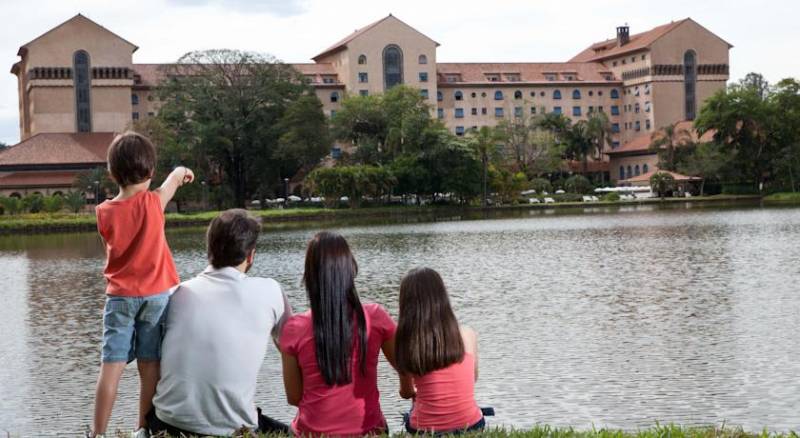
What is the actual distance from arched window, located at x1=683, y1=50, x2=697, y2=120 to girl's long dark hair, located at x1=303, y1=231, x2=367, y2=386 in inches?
3692

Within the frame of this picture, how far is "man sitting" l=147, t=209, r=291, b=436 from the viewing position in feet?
18.2

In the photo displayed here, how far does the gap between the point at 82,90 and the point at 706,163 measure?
4490cm

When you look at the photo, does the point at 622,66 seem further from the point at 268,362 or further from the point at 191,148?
the point at 268,362

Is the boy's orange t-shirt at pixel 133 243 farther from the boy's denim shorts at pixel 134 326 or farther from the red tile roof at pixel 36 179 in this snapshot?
the red tile roof at pixel 36 179

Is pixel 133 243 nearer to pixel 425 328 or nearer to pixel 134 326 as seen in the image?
pixel 134 326

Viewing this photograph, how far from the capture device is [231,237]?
552 centimetres

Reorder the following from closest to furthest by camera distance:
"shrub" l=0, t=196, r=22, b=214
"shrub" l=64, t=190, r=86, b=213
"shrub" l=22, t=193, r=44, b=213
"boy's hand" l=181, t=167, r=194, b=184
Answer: "boy's hand" l=181, t=167, r=194, b=184 < "shrub" l=0, t=196, r=22, b=214 < "shrub" l=22, t=193, r=44, b=213 < "shrub" l=64, t=190, r=86, b=213

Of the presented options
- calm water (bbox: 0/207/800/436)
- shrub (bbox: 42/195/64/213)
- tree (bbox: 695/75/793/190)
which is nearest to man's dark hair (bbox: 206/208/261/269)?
calm water (bbox: 0/207/800/436)

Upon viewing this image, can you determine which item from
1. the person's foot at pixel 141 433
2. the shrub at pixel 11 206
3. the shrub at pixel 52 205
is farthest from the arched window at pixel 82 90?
the person's foot at pixel 141 433

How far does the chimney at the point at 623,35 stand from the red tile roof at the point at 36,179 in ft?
177

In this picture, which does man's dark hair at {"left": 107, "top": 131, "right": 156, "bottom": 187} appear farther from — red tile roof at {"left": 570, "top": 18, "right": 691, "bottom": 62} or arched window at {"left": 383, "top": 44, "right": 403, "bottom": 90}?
red tile roof at {"left": 570, "top": 18, "right": 691, "bottom": 62}

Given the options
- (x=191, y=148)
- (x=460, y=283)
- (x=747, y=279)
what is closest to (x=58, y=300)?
(x=460, y=283)

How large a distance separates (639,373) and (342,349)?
223 inches

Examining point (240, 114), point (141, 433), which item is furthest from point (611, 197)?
point (141, 433)
